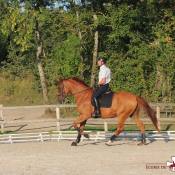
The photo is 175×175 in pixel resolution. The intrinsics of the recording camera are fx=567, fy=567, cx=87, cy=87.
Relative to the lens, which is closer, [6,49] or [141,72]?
[141,72]

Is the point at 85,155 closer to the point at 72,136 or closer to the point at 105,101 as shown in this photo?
the point at 105,101

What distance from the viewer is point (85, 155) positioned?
14.7 meters

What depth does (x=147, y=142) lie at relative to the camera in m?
16.8

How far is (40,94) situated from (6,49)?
9.06 m

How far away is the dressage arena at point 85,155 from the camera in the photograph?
41.6ft

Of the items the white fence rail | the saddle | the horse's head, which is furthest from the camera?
the white fence rail

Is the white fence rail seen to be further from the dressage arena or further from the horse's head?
the horse's head

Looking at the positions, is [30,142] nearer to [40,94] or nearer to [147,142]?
[147,142]

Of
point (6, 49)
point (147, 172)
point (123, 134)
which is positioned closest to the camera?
point (147, 172)

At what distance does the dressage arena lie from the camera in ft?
41.6

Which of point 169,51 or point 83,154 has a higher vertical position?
point 169,51

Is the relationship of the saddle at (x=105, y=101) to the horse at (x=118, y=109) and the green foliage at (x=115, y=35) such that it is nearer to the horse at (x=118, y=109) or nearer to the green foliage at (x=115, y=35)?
the horse at (x=118, y=109)

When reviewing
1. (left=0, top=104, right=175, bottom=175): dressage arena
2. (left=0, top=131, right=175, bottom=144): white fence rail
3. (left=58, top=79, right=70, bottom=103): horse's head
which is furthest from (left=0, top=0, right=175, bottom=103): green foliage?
(left=58, top=79, right=70, bottom=103): horse's head

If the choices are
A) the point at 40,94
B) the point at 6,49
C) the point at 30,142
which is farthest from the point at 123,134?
the point at 6,49
